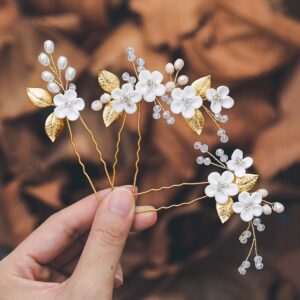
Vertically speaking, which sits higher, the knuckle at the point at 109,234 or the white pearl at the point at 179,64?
the white pearl at the point at 179,64

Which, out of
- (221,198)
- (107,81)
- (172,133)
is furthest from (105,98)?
(172,133)

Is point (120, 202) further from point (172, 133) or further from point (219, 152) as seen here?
point (172, 133)

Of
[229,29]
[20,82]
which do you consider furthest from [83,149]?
[229,29]

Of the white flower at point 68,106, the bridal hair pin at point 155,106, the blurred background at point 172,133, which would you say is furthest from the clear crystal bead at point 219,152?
the blurred background at point 172,133

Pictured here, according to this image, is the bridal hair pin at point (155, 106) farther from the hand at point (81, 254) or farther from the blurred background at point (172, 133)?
the blurred background at point (172, 133)

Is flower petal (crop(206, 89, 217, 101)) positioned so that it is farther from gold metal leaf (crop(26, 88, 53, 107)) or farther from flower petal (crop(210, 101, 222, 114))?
gold metal leaf (crop(26, 88, 53, 107))
